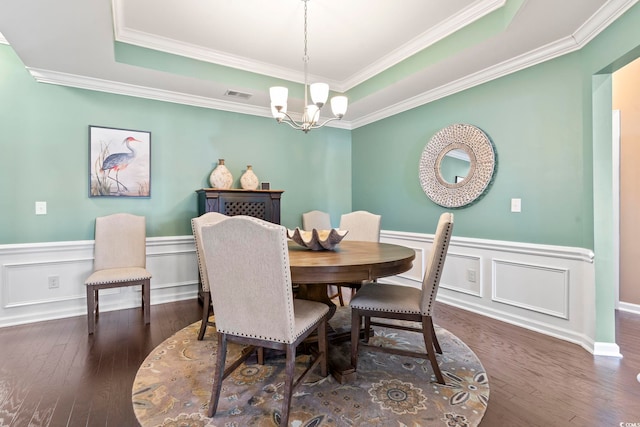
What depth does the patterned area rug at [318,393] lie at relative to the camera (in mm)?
1627

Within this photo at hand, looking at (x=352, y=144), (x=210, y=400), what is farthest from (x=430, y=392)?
(x=352, y=144)

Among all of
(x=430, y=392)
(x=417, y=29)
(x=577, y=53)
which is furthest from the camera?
(x=417, y=29)

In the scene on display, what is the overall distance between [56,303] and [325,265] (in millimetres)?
3032

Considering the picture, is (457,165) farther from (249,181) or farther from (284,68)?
(249,181)

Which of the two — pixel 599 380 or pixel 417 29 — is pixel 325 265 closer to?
pixel 599 380

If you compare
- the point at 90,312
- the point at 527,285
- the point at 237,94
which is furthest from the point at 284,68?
the point at 527,285

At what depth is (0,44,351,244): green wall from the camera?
118 inches

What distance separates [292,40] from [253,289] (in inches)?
97.9

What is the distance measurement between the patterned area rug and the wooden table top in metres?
0.68

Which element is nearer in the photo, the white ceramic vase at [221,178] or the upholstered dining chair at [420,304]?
the upholstered dining chair at [420,304]

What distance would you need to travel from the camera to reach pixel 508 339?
261cm

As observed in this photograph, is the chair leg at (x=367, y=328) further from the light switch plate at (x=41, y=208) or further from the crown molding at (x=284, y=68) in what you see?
the light switch plate at (x=41, y=208)

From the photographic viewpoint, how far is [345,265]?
5.82 ft

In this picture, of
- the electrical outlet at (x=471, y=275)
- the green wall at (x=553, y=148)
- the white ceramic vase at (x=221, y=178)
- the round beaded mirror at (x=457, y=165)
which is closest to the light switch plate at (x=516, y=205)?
the green wall at (x=553, y=148)
